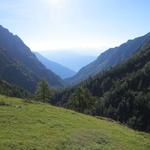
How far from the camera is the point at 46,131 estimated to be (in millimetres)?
32969

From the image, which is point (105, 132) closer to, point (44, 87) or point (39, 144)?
point (39, 144)

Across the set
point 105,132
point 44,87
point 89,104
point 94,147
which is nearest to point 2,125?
point 94,147

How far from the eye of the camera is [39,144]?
28000mm

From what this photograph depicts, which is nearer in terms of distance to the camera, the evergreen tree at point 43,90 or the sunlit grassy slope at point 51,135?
the sunlit grassy slope at point 51,135

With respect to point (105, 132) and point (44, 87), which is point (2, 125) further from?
point (44, 87)

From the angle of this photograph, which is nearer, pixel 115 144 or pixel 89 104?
pixel 115 144

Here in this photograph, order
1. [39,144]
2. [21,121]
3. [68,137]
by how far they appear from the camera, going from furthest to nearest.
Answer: [21,121] → [68,137] → [39,144]

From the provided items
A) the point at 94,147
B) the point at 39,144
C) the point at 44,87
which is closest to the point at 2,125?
the point at 39,144

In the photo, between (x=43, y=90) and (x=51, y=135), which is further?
(x=43, y=90)

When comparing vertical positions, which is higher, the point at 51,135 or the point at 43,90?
the point at 43,90

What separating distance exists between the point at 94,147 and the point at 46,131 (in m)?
5.54

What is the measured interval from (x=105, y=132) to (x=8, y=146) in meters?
15.0

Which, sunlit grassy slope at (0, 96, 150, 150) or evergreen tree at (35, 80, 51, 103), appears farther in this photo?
evergreen tree at (35, 80, 51, 103)

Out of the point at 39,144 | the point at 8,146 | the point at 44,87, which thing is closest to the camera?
the point at 8,146
